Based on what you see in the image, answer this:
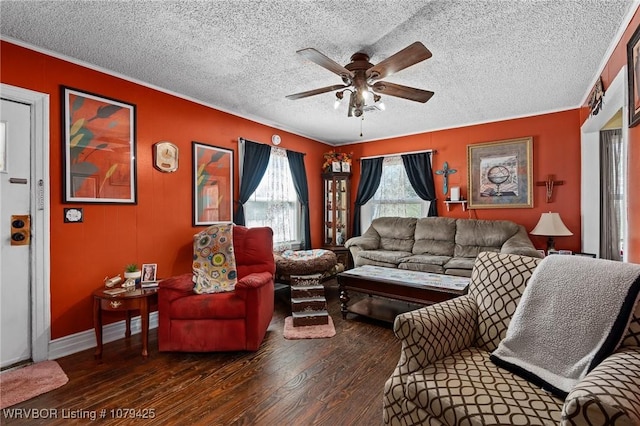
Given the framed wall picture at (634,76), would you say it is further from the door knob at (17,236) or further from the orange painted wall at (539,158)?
the door knob at (17,236)

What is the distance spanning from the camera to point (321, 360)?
2.45 metres

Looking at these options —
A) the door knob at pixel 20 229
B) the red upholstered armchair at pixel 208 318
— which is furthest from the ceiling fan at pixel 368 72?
the door knob at pixel 20 229

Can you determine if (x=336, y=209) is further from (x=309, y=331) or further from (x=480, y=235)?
(x=309, y=331)

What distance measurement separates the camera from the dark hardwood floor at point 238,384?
1799 mm

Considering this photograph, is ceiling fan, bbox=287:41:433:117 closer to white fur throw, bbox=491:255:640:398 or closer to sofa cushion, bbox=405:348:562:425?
white fur throw, bbox=491:255:640:398

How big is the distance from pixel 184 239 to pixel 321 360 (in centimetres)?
203

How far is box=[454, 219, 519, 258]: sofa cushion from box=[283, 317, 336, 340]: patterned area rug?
225cm

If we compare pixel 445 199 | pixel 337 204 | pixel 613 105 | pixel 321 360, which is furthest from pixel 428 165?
pixel 321 360

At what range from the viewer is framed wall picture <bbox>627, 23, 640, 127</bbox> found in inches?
73.4

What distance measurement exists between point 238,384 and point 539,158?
4.50m

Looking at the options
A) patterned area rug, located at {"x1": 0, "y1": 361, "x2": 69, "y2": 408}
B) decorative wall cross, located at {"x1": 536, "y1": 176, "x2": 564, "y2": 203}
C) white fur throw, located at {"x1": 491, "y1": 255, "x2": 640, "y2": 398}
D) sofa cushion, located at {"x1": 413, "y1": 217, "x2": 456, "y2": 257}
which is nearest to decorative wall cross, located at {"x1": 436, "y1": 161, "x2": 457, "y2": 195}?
sofa cushion, located at {"x1": 413, "y1": 217, "x2": 456, "y2": 257}

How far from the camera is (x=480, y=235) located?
4.19m

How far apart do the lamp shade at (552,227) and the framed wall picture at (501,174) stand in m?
0.51

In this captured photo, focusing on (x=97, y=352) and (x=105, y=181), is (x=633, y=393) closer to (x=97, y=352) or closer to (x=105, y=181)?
(x=97, y=352)
